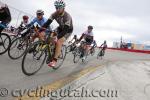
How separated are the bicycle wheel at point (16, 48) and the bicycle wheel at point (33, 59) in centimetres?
184

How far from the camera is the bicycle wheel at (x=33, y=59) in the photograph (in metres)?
9.74

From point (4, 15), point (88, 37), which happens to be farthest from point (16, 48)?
point (88, 37)

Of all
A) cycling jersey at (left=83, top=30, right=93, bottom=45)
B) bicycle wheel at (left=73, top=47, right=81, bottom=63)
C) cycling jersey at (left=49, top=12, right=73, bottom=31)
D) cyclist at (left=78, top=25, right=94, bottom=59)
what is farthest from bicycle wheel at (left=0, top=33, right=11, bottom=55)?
cycling jersey at (left=83, top=30, right=93, bottom=45)

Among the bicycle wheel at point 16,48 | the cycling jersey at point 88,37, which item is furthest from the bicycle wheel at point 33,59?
the cycling jersey at point 88,37

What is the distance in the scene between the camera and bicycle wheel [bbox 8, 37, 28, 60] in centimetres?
1222

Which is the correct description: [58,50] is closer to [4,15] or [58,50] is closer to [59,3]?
[59,3]

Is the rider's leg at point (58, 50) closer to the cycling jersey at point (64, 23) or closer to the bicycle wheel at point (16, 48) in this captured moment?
the cycling jersey at point (64, 23)

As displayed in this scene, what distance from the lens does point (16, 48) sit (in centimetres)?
1234

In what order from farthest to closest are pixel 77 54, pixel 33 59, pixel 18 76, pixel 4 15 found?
1. pixel 77 54
2. pixel 4 15
3. pixel 33 59
4. pixel 18 76

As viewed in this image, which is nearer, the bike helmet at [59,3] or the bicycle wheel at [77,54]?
the bike helmet at [59,3]

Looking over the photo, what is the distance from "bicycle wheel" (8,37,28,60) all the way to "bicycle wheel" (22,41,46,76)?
1.84 m

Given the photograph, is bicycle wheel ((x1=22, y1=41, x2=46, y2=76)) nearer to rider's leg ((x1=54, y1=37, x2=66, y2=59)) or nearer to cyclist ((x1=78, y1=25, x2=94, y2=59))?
rider's leg ((x1=54, y1=37, x2=66, y2=59))

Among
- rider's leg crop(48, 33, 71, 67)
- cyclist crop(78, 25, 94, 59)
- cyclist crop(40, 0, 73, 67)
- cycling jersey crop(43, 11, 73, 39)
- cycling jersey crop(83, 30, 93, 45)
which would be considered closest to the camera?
cyclist crop(40, 0, 73, 67)

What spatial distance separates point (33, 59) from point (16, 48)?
228 centimetres
